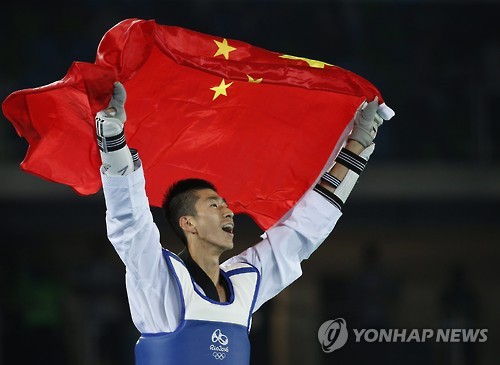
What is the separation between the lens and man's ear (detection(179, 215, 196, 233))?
4902 millimetres

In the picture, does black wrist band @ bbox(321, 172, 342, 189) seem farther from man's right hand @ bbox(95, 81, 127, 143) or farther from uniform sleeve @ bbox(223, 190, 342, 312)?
man's right hand @ bbox(95, 81, 127, 143)

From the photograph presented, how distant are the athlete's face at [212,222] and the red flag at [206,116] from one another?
0.48m

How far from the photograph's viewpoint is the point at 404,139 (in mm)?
11609

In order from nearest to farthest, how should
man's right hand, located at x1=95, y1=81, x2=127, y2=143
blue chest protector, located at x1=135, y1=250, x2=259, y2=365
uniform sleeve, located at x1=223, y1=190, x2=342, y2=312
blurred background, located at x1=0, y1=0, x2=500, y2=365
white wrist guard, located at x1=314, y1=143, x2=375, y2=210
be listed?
1. man's right hand, located at x1=95, y1=81, x2=127, y2=143
2. blue chest protector, located at x1=135, y1=250, x2=259, y2=365
3. uniform sleeve, located at x1=223, y1=190, x2=342, y2=312
4. white wrist guard, located at x1=314, y1=143, x2=375, y2=210
5. blurred background, located at x1=0, y1=0, x2=500, y2=365

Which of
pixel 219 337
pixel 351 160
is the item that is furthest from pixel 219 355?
pixel 351 160

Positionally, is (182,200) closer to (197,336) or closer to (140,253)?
(140,253)

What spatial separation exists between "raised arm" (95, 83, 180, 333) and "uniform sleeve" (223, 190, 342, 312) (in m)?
0.60

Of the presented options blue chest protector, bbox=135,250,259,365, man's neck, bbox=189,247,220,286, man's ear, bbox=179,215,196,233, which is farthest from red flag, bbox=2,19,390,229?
blue chest protector, bbox=135,250,259,365

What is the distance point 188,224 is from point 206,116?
0.67 metres

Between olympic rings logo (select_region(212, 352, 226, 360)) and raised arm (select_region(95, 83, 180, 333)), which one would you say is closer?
raised arm (select_region(95, 83, 180, 333))

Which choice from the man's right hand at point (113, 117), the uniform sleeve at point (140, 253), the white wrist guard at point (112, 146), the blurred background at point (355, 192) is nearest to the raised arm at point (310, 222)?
the uniform sleeve at point (140, 253)

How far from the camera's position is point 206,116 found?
209 inches

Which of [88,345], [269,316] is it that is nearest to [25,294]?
[88,345]

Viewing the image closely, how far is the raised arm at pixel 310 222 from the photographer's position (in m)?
5.12
